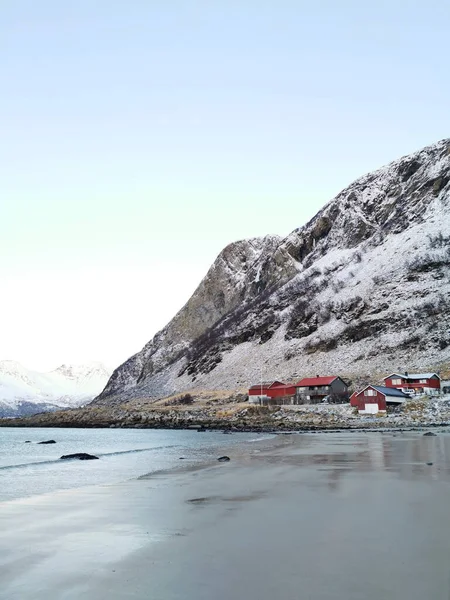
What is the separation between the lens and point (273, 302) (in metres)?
191

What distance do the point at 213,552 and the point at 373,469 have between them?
16311mm

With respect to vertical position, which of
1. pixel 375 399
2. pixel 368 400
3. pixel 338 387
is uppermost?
pixel 338 387

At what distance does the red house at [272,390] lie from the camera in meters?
123

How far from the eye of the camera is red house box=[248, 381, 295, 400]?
123 m

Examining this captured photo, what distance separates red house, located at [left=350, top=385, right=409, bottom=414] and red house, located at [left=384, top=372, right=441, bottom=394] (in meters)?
8.03

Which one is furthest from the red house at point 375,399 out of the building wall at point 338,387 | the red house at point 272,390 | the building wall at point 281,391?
the red house at point 272,390

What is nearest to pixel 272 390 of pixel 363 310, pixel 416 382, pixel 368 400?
pixel 416 382

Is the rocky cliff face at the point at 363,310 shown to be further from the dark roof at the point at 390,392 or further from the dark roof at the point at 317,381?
the dark roof at the point at 390,392

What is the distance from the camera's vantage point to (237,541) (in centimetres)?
1274

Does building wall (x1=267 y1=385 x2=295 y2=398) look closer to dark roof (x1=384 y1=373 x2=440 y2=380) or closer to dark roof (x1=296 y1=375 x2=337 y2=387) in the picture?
dark roof (x1=296 y1=375 x2=337 y2=387)

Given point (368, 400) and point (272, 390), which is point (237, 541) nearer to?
point (368, 400)

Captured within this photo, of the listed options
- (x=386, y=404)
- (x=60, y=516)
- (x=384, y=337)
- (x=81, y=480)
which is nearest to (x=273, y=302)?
(x=384, y=337)

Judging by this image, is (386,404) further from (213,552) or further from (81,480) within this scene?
(213,552)

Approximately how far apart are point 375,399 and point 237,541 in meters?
83.2
